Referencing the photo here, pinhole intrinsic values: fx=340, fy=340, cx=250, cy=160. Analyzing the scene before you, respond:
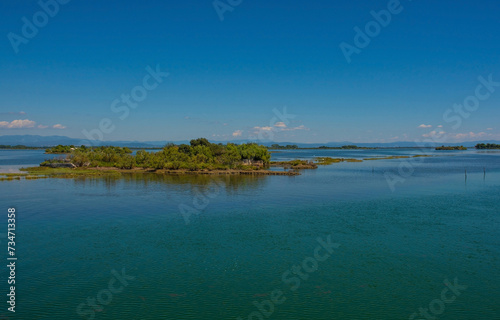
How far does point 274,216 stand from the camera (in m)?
35.5

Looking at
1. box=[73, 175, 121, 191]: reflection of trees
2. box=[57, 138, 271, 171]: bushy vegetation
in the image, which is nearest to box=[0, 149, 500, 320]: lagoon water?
box=[73, 175, 121, 191]: reflection of trees

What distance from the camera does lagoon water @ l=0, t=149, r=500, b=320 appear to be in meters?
17.3

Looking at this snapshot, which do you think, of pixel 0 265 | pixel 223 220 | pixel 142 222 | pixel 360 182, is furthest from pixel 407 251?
pixel 360 182

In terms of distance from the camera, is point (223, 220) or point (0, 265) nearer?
point (0, 265)

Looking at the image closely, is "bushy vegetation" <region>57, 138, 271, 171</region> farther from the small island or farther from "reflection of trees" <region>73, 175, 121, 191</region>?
"reflection of trees" <region>73, 175, 121, 191</region>

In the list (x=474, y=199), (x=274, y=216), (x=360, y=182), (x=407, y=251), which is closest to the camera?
(x=407, y=251)

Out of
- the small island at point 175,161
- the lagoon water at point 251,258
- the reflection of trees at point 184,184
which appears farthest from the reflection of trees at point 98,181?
the lagoon water at point 251,258

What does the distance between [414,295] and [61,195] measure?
4510 cm

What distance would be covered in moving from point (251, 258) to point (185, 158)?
64042mm

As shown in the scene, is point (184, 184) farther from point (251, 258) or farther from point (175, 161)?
point (251, 258)

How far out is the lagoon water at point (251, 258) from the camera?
1733cm

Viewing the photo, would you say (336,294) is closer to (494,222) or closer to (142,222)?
(142,222)

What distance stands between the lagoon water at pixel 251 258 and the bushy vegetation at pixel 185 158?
37940 millimetres

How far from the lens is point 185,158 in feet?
279
